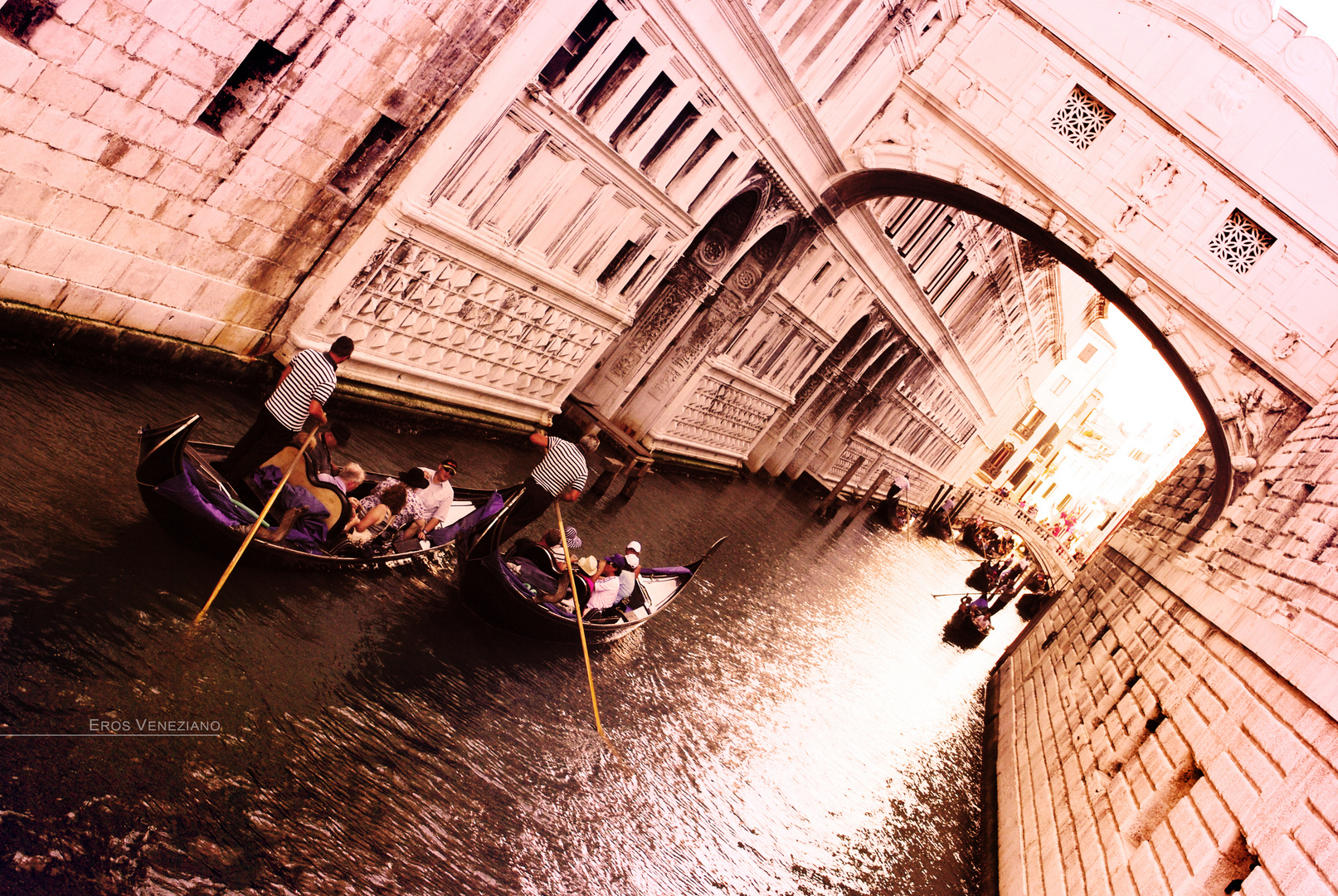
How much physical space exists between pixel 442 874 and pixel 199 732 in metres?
1.59

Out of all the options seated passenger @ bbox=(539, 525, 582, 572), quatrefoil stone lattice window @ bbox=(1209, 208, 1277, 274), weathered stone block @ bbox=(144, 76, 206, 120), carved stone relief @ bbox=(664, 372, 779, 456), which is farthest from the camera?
carved stone relief @ bbox=(664, 372, 779, 456)

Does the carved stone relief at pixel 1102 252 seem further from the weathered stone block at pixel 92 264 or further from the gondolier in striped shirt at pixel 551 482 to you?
the weathered stone block at pixel 92 264

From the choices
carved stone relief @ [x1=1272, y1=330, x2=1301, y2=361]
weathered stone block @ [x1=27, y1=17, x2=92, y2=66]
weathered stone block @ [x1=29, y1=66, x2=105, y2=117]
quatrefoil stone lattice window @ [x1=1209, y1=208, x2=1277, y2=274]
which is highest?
quatrefoil stone lattice window @ [x1=1209, y1=208, x2=1277, y2=274]

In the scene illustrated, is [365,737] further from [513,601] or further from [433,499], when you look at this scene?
[433,499]

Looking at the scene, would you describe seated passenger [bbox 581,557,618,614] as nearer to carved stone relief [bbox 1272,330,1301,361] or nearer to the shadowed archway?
the shadowed archway

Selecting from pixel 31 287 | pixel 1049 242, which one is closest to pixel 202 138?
pixel 31 287

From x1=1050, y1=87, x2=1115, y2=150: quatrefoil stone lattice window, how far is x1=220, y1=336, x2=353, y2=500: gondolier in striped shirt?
12644 millimetres

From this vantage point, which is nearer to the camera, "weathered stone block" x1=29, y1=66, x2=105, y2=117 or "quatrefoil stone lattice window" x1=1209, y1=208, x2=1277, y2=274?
"weathered stone block" x1=29, y1=66, x2=105, y2=117

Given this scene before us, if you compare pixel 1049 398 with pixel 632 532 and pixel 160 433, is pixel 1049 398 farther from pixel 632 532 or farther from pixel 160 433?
pixel 160 433

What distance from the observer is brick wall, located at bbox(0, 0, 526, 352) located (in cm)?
618

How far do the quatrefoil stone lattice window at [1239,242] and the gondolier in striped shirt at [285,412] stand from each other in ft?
43.3

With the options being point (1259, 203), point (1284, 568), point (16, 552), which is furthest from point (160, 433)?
point (1259, 203)

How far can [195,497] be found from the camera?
18.8ft

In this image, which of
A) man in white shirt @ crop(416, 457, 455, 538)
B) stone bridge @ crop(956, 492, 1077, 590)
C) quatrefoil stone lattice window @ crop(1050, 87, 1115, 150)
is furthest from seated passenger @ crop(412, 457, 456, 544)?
stone bridge @ crop(956, 492, 1077, 590)
